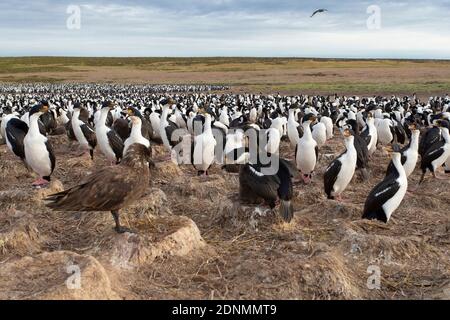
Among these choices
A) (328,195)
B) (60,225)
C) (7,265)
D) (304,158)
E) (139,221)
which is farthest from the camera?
(304,158)

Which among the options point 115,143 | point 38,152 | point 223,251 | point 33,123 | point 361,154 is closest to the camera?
point 223,251

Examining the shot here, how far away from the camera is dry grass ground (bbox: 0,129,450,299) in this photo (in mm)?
5898

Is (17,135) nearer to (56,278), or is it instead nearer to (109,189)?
(109,189)

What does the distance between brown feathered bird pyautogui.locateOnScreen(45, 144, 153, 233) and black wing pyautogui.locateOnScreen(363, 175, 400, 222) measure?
378 cm

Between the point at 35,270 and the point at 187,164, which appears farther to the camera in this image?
the point at 187,164

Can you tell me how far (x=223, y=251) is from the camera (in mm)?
7145

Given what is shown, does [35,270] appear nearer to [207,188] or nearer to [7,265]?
[7,265]

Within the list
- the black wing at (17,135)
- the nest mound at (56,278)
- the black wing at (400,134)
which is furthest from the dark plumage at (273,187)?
the black wing at (400,134)

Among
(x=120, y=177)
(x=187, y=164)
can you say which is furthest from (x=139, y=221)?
(x=187, y=164)

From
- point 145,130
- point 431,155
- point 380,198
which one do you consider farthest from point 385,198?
point 145,130

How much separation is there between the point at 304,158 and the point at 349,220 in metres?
3.00

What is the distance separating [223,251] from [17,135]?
6.40m

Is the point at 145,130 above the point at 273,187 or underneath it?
above

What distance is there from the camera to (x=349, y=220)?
28.3ft
